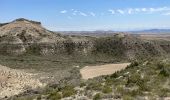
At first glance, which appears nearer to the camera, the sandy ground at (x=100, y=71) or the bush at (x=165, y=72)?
the bush at (x=165, y=72)

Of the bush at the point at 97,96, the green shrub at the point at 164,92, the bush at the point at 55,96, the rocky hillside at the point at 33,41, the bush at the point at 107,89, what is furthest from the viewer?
the rocky hillside at the point at 33,41

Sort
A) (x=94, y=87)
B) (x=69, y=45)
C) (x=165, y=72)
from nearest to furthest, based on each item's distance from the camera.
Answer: (x=94, y=87), (x=165, y=72), (x=69, y=45)

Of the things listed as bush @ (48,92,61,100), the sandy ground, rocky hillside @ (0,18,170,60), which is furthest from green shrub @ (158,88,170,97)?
rocky hillside @ (0,18,170,60)

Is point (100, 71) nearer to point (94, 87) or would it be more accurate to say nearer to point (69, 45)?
point (94, 87)

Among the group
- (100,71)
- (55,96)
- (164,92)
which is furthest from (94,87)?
(100,71)

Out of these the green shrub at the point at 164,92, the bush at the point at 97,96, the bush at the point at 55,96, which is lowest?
the bush at the point at 55,96

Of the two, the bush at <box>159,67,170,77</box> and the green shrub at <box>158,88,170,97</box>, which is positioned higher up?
the bush at <box>159,67,170,77</box>

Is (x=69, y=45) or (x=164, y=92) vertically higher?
(x=164, y=92)

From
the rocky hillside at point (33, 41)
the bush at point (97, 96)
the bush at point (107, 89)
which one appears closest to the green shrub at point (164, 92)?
the bush at point (107, 89)

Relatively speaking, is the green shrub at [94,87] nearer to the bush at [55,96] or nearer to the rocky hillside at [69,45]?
the bush at [55,96]

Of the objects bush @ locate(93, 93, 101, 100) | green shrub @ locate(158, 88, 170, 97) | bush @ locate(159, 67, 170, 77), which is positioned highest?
bush @ locate(159, 67, 170, 77)

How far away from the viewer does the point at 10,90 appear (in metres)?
37.0

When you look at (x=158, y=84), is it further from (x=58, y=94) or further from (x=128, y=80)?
(x=58, y=94)

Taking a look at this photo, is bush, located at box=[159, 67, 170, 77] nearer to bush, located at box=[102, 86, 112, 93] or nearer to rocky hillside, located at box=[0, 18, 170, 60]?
bush, located at box=[102, 86, 112, 93]
